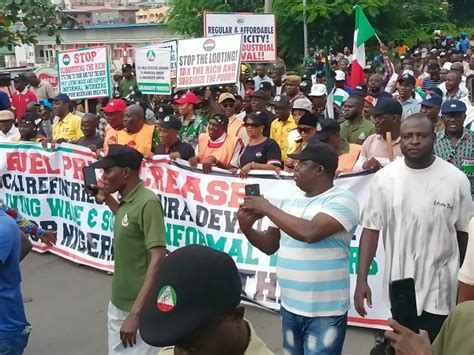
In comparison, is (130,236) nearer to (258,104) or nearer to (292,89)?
(258,104)

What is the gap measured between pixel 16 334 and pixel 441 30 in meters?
32.5

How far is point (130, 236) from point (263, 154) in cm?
255

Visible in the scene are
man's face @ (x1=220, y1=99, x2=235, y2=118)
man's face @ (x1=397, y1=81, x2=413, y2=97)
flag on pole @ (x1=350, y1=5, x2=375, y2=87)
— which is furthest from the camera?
flag on pole @ (x1=350, y1=5, x2=375, y2=87)

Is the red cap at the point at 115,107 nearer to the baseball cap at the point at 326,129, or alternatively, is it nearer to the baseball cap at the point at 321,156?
the baseball cap at the point at 326,129

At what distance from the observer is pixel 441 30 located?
33.2 metres

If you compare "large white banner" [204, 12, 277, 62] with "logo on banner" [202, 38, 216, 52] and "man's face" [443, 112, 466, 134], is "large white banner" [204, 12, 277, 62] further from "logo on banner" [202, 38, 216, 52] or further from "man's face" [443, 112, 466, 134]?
"man's face" [443, 112, 466, 134]

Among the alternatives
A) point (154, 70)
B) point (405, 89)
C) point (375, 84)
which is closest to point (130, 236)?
point (405, 89)

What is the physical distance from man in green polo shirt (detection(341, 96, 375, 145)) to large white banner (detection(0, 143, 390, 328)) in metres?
1.52

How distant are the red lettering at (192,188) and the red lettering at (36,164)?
2.26 meters

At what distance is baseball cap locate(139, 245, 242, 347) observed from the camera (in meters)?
1.72

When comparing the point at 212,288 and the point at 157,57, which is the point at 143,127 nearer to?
the point at 157,57

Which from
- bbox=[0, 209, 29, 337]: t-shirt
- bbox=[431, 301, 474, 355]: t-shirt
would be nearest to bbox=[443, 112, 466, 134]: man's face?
bbox=[0, 209, 29, 337]: t-shirt

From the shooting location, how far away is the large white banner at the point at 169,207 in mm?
5773

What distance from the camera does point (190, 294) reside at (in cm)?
172
